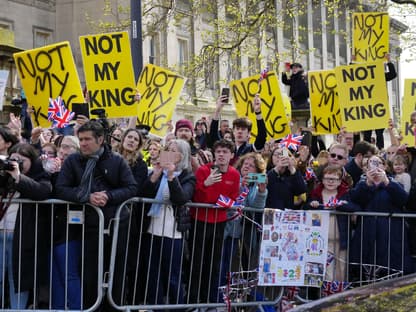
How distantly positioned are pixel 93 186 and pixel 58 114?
2.70 m

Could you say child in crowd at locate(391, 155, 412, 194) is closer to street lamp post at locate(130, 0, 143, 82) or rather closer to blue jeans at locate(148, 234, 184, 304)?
blue jeans at locate(148, 234, 184, 304)

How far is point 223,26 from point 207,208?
10.9 m

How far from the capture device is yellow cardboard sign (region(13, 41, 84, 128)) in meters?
9.52

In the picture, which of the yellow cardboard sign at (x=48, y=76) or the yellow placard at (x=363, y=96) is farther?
the yellow placard at (x=363, y=96)

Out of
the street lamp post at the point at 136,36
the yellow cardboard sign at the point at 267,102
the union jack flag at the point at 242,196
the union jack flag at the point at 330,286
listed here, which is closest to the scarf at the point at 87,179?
the union jack flag at the point at 242,196

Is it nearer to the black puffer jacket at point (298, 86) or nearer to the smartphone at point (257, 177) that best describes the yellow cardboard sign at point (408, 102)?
the black puffer jacket at point (298, 86)

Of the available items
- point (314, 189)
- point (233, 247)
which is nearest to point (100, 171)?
point (233, 247)

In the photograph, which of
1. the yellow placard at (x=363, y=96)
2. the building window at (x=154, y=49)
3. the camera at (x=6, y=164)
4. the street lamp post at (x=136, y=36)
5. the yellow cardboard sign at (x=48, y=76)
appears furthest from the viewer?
the building window at (x=154, y=49)

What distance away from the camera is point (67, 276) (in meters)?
6.57

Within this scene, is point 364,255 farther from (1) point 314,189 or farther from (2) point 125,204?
Result: (2) point 125,204

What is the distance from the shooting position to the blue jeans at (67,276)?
21.5ft

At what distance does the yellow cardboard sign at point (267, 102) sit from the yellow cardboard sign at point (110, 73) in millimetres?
1843

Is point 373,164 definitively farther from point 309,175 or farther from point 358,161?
point 358,161

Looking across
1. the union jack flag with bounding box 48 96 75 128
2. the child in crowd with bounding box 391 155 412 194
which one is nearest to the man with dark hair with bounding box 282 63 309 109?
the child in crowd with bounding box 391 155 412 194
